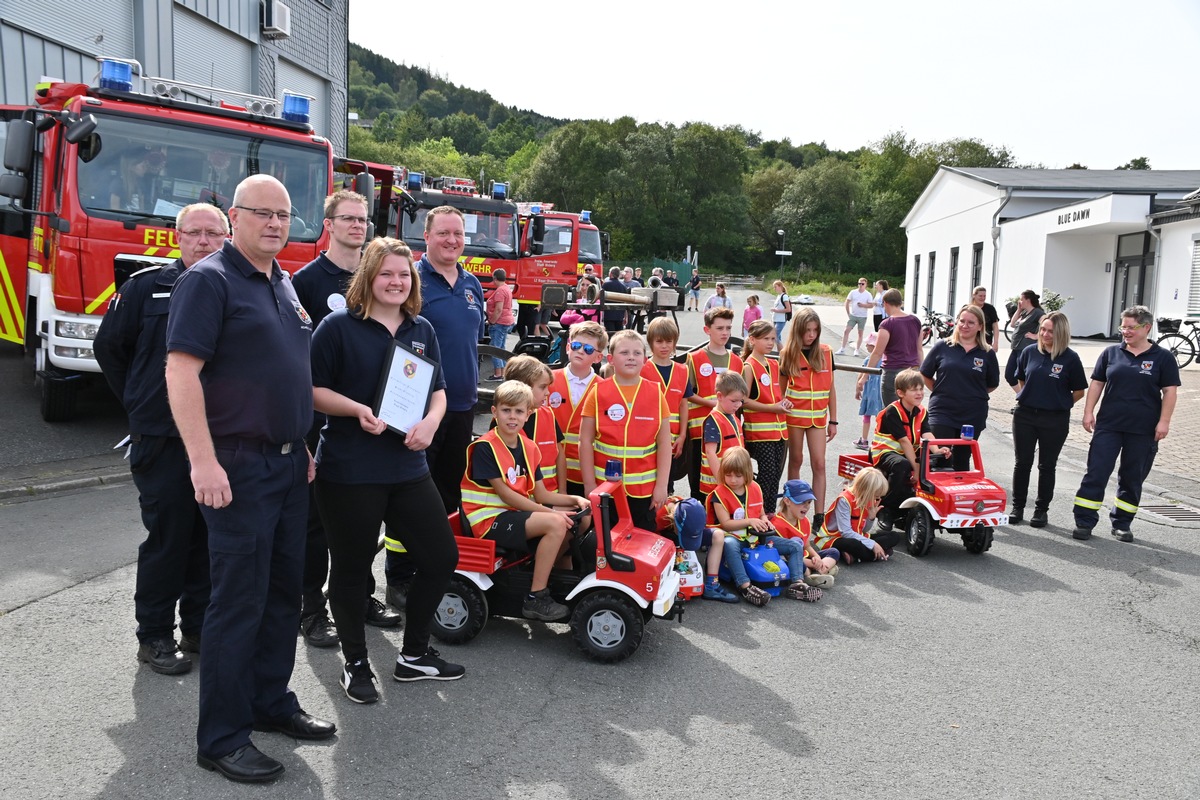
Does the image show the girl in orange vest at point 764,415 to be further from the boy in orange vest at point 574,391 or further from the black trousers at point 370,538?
the black trousers at point 370,538

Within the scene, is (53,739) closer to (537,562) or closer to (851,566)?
(537,562)

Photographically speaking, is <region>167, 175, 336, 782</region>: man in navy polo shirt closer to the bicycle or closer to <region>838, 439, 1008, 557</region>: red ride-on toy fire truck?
<region>838, 439, 1008, 557</region>: red ride-on toy fire truck

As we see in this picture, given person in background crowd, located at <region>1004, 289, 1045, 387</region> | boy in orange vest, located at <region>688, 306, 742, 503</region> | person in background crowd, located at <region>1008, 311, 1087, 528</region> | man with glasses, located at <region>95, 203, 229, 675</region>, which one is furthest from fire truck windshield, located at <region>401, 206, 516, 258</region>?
man with glasses, located at <region>95, 203, 229, 675</region>

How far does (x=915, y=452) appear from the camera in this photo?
7.26 meters

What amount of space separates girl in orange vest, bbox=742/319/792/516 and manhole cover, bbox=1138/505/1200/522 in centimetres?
412

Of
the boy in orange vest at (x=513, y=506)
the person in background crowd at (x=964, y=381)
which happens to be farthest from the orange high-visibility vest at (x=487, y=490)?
the person in background crowd at (x=964, y=381)

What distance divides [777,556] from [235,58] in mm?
19987

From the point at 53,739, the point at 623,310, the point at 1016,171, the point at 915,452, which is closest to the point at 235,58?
the point at 623,310

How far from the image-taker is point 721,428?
248 inches

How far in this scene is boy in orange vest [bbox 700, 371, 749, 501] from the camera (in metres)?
6.22

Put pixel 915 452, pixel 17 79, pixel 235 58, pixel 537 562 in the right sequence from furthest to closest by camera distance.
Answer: pixel 235 58 → pixel 17 79 → pixel 915 452 → pixel 537 562

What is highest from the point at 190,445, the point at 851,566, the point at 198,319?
the point at 198,319

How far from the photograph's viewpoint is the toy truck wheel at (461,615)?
189 inches

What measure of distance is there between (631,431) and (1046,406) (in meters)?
4.34
